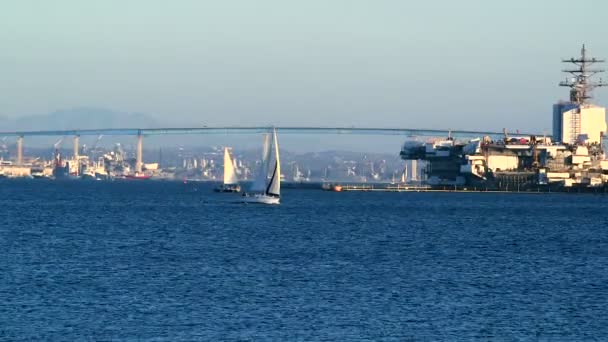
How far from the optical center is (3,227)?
6456cm

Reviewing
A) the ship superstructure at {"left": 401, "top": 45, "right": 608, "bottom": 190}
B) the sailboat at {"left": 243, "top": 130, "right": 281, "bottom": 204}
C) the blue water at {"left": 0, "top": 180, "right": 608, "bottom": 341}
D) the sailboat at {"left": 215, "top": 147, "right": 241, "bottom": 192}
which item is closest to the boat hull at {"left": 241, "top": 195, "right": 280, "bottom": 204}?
the sailboat at {"left": 243, "top": 130, "right": 281, "bottom": 204}

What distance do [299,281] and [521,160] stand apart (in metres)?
105

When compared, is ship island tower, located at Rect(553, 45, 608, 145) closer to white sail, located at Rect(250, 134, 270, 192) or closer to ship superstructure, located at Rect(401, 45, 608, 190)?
ship superstructure, located at Rect(401, 45, 608, 190)

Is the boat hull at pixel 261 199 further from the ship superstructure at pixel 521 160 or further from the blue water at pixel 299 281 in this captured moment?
the ship superstructure at pixel 521 160

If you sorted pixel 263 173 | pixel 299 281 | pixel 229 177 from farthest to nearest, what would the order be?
pixel 229 177 → pixel 263 173 → pixel 299 281

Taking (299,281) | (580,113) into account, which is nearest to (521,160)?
(580,113)

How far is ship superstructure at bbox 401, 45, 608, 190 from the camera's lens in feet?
453

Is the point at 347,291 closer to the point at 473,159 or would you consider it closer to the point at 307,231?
the point at 307,231

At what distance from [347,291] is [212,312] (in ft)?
18.4

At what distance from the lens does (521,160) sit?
14075 cm

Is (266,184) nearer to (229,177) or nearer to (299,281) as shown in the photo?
(229,177)

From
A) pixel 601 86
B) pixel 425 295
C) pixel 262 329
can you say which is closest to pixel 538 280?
pixel 425 295

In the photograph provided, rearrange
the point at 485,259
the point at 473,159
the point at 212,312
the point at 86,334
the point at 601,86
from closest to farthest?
the point at 86,334 → the point at 212,312 → the point at 485,259 → the point at 473,159 → the point at 601,86

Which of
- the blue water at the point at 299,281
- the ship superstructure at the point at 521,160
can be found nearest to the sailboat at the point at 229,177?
the ship superstructure at the point at 521,160
